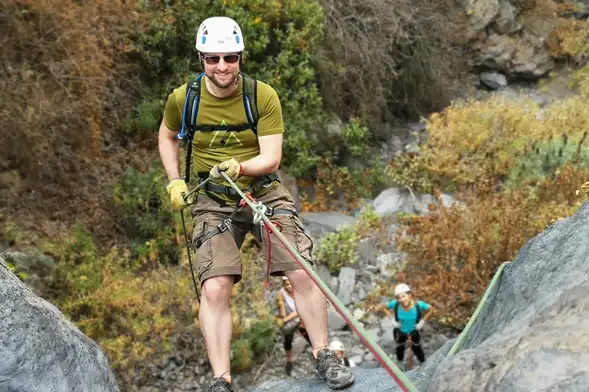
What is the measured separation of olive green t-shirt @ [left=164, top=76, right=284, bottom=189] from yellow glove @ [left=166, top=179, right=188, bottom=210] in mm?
198

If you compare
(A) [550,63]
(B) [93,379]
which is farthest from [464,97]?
(B) [93,379]

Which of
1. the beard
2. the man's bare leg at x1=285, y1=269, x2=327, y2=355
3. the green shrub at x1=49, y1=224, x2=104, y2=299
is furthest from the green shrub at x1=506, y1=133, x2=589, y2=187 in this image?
the beard

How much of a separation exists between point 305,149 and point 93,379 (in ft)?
25.0

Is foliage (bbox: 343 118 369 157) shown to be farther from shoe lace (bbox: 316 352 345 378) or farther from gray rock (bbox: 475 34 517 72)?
shoe lace (bbox: 316 352 345 378)

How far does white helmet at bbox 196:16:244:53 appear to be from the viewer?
3264 mm

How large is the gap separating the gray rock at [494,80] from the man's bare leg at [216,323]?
12.9 metres

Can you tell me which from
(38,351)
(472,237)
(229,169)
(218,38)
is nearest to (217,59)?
(218,38)

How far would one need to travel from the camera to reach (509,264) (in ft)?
8.38

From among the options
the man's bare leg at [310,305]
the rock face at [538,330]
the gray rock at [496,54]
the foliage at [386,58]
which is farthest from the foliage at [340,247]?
the gray rock at [496,54]

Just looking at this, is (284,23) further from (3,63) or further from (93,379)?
(93,379)

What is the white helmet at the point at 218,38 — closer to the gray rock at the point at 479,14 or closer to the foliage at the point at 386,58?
the foliage at the point at 386,58

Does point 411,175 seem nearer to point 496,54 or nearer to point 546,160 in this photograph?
point 546,160

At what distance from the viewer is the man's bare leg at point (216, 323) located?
10.6 ft

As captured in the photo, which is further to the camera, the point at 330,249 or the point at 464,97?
the point at 464,97
